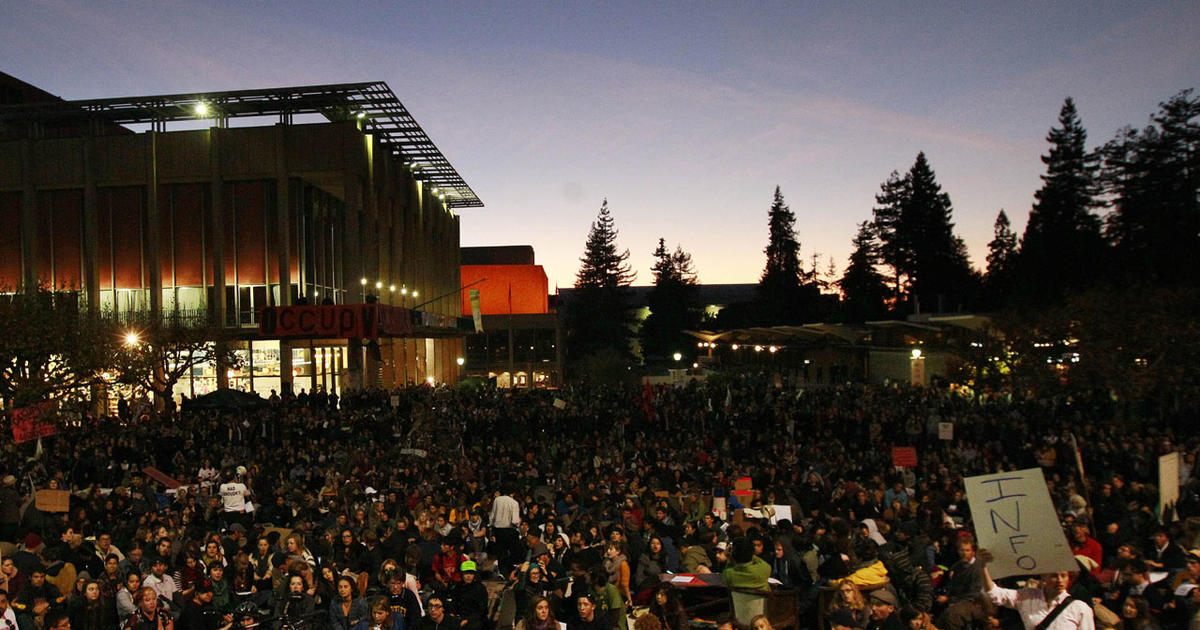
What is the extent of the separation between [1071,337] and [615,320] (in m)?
48.8

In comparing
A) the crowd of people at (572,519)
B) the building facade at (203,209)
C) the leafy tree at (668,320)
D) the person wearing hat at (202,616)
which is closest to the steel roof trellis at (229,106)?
the building facade at (203,209)

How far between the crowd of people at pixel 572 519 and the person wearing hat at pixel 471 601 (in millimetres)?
42

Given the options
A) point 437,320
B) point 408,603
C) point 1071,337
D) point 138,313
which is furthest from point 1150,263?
point 138,313

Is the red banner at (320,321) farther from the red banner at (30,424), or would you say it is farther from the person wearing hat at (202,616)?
the person wearing hat at (202,616)

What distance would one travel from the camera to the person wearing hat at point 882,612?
235 inches

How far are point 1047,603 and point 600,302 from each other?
218 ft

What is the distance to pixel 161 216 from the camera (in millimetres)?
32750

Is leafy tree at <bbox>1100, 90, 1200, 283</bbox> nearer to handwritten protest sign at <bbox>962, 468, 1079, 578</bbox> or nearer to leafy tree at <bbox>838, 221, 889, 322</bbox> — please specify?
leafy tree at <bbox>838, 221, 889, 322</bbox>

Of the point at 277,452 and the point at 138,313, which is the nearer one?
the point at 277,452

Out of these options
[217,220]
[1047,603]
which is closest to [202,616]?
[1047,603]

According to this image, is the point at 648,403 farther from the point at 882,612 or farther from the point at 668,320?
the point at 668,320

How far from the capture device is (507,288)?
63.3 metres

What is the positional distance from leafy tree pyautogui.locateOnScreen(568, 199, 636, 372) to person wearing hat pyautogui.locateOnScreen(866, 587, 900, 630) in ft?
189

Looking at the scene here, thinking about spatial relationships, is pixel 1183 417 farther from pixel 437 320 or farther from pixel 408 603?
pixel 437 320
